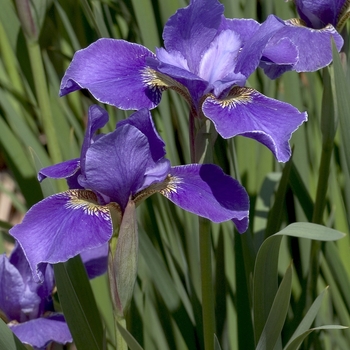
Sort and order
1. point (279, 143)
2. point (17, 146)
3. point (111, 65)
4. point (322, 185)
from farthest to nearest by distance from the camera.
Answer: point (17, 146), point (322, 185), point (111, 65), point (279, 143)

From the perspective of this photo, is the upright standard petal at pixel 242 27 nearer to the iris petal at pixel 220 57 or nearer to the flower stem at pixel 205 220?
the iris petal at pixel 220 57

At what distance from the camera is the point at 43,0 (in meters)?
1.08

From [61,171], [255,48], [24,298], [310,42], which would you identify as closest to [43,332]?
[24,298]

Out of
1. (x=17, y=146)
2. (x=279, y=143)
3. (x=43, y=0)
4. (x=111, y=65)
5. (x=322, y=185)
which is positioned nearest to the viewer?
(x=279, y=143)

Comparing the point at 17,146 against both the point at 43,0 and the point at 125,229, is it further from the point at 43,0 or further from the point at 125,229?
the point at 125,229

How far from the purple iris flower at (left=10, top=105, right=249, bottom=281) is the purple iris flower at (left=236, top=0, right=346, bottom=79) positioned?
14 centimetres

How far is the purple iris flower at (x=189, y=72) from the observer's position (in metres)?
0.69

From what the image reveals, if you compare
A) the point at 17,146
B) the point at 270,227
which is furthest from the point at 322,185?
the point at 17,146

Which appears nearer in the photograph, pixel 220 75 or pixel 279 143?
pixel 279 143

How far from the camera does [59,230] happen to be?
2.09ft

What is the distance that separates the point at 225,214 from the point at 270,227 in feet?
1.07

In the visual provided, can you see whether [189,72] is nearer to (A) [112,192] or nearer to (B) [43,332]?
(A) [112,192]

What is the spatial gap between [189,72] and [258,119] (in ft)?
0.33

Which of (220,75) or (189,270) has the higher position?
(220,75)
